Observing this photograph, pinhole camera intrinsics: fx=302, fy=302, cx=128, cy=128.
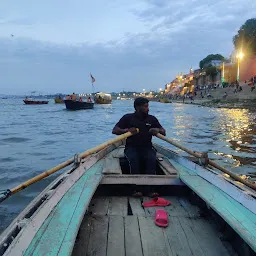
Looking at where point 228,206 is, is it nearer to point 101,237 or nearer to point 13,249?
point 101,237

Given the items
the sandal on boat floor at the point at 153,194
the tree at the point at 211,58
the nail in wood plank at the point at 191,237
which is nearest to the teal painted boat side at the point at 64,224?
the sandal on boat floor at the point at 153,194

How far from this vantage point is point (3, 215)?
5520 mm

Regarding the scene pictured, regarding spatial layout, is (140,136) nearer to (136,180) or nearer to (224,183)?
(136,180)

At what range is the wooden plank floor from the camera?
2926 mm

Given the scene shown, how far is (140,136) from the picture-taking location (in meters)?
5.06

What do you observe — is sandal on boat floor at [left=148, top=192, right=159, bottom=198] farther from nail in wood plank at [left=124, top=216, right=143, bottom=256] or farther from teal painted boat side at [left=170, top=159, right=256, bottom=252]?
nail in wood plank at [left=124, top=216, right=143, bottom=256]

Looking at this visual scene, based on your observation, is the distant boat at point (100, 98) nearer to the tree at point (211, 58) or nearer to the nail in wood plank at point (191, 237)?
the tree at point (211, 58)

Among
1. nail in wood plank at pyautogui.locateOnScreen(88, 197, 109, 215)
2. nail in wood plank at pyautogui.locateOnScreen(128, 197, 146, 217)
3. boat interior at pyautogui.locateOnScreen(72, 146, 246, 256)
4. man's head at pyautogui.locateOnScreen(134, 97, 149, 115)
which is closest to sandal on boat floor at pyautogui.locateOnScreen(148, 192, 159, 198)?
boat interior at pyautogui.locateOnScreen(72, 146, 246, 256)

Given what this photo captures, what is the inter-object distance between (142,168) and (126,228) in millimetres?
1824

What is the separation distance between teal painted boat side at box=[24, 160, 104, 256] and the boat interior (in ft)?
1.13

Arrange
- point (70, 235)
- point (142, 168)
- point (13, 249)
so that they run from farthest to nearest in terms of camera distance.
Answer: point (142, 168) → point (70, 235) → point (13, 249)

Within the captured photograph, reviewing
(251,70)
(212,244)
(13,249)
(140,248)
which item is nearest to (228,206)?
(212,244)

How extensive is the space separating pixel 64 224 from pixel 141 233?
957 millimetres

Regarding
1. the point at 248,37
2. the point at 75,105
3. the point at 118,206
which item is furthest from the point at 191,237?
the point at 248,37
